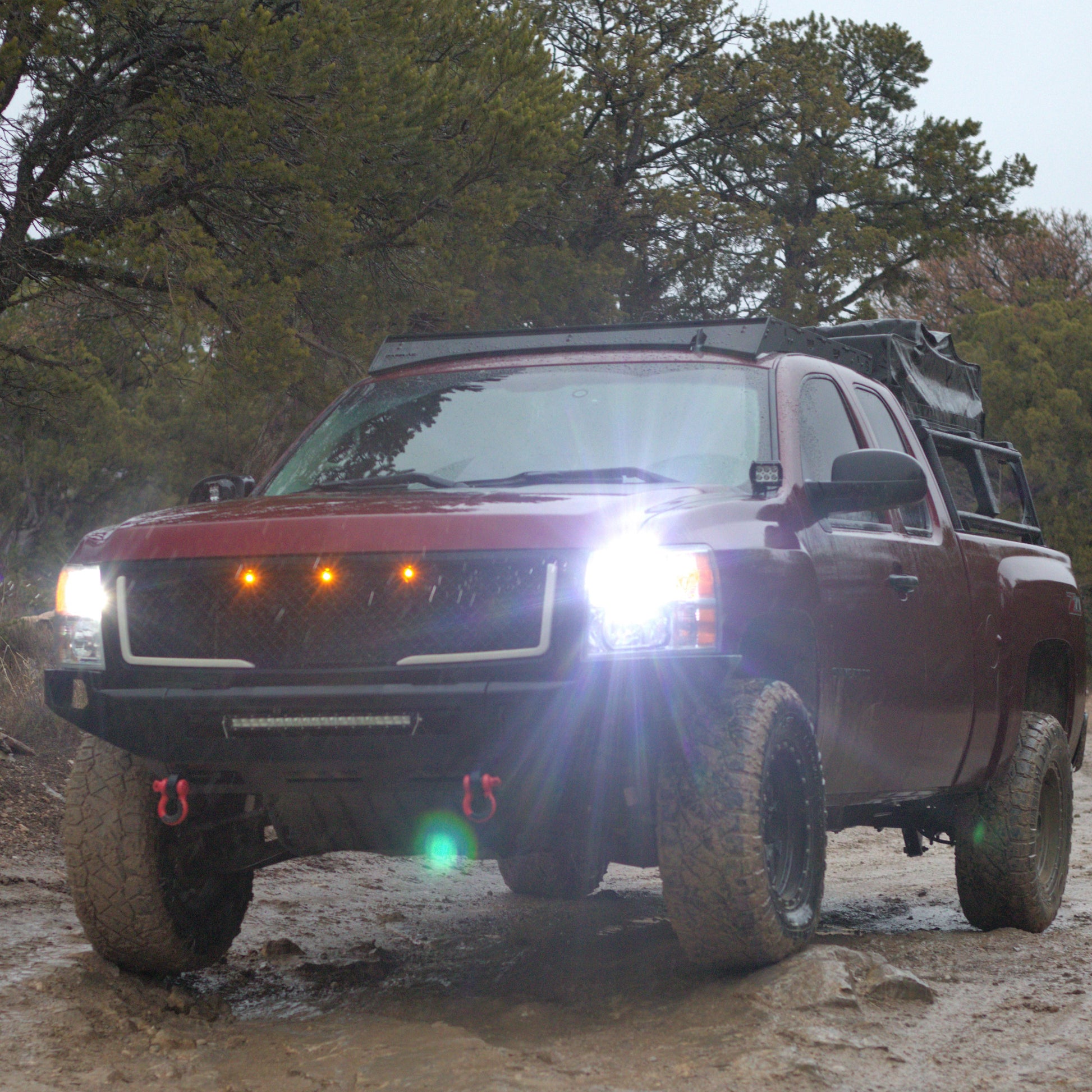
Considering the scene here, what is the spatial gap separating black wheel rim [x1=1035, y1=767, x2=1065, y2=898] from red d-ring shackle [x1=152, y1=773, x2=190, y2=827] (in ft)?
12.2

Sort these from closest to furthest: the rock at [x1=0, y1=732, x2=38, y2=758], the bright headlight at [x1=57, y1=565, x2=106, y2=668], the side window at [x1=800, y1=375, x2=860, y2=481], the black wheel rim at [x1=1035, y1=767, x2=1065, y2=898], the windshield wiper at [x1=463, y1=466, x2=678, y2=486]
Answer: the bright headlight at [x1=57, y1=565, x2=106, y2=668], the windshield wiper at [x1=463, y1=466, x2=678, y2=486], the side window at [x1=800, y1=375, x2=860, y2=481], the black wheel rim at [x1=1035, y1=767, x2=1065, y2=898], the rock at [x1=0, y1=732, x2=38, y2=758]

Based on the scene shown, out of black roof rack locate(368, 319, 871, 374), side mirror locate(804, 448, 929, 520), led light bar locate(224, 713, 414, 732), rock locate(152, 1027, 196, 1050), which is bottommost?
rock locate(152, 1027, 196, 1050)

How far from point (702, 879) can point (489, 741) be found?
72 cm

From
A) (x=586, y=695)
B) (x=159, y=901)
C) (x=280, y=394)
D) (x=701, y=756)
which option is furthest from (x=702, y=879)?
(x=280, y=394)

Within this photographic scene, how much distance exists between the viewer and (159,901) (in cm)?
457

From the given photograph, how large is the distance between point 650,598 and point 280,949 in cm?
249

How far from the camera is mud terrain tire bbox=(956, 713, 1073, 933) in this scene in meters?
6.03

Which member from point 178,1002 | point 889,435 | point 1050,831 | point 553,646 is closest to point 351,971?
point 178,1002

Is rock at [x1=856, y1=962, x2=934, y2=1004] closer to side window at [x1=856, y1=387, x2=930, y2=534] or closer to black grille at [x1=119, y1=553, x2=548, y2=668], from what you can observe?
black grille at [x1=119, y1=553, x2=548, y2=668]

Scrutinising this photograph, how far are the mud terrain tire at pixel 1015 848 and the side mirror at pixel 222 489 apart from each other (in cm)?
319

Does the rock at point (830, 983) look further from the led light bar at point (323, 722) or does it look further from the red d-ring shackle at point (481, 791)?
the led light bar at point (323, 722)

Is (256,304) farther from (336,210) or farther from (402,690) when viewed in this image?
(402,690)

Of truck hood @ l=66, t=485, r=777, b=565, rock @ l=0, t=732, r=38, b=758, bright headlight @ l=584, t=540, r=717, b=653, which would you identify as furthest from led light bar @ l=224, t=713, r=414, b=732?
rock @ l=0, t=732, r=38, b=758

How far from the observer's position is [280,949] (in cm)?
561
